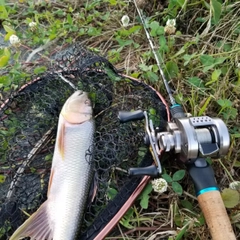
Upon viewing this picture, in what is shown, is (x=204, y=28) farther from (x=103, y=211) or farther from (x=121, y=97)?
(x=103, y=211)

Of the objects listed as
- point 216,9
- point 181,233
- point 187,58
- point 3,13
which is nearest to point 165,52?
point 187,58

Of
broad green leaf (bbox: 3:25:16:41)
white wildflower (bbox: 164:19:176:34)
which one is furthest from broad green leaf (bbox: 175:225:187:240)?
broad green leaf (bbox: 3:25:16:41)

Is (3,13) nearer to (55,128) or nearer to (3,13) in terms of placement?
(3,13)

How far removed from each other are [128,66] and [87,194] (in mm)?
980

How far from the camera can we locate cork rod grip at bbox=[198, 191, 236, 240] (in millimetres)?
1566

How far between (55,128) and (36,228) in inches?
21.1

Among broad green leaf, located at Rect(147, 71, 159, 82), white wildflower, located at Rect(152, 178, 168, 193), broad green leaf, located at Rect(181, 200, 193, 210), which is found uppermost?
broad green leaf, located at Rect(147, 71, 159, 82)

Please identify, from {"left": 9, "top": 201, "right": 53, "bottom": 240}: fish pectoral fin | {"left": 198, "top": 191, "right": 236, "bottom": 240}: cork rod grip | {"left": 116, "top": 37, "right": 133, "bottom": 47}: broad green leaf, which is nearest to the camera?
{"left": 198, "top": 191, "right": 236, "bottom": 240}: cork rod grip

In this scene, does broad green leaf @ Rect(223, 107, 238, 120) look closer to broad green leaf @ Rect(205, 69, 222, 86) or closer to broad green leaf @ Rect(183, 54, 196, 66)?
broad green leaf @ Rect(205, 69, 222, 86)

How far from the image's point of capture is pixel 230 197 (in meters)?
1.85

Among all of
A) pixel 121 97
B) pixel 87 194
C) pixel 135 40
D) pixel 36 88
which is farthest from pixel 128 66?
pixel 87 194

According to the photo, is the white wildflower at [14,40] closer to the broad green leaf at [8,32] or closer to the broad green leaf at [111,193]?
the broad green leaf at [8,32]

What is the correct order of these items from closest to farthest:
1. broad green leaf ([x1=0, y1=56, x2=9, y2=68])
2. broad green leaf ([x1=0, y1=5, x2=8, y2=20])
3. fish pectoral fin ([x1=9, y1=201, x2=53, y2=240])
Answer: fish pectoral fin ([x1=9, y1=201, x2=53, y2=240]), broad green leaf ([x1=0, y1=56, x2=9, y2=68]), broad green leaf ([x1=0, y1=5, x2=8, y2=20])

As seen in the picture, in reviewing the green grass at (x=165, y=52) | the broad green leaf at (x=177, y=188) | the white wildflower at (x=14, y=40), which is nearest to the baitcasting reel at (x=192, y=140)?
the broad green leaf at (x=177, y=188)
